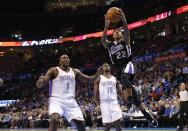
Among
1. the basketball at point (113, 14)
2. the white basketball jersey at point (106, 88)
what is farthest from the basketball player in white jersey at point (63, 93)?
the white basketball jersey at point (106, 88)

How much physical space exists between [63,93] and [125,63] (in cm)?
150

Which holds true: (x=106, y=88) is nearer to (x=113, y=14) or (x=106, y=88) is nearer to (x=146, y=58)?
(x=113, y=14)

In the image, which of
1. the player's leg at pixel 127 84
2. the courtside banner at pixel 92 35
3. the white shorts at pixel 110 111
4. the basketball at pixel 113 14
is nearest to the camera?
the player's leg at pixel 127 84

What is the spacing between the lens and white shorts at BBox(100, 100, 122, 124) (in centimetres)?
671

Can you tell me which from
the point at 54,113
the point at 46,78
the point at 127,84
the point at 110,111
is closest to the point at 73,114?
the point at 54,113

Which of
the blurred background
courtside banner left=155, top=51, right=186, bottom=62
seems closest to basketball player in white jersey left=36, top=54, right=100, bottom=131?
the blurred background

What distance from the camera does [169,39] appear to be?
2530 cm

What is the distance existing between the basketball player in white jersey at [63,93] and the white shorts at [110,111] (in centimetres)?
163

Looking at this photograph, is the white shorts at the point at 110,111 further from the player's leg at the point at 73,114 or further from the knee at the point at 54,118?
the knee at the point at 54,118

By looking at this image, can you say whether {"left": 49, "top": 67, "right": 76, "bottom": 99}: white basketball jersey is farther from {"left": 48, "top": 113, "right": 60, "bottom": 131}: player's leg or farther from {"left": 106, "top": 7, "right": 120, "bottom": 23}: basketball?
{"left": 106, "top": 7, "right": 120, "bottom": 23}: basketball

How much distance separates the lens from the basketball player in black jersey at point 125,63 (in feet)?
18.2

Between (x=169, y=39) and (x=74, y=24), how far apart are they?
18.9m

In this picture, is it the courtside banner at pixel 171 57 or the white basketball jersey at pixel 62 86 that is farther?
the courtside banner at pixel 171 57

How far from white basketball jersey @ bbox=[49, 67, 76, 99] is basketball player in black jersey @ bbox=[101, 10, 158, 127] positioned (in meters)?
1.09
